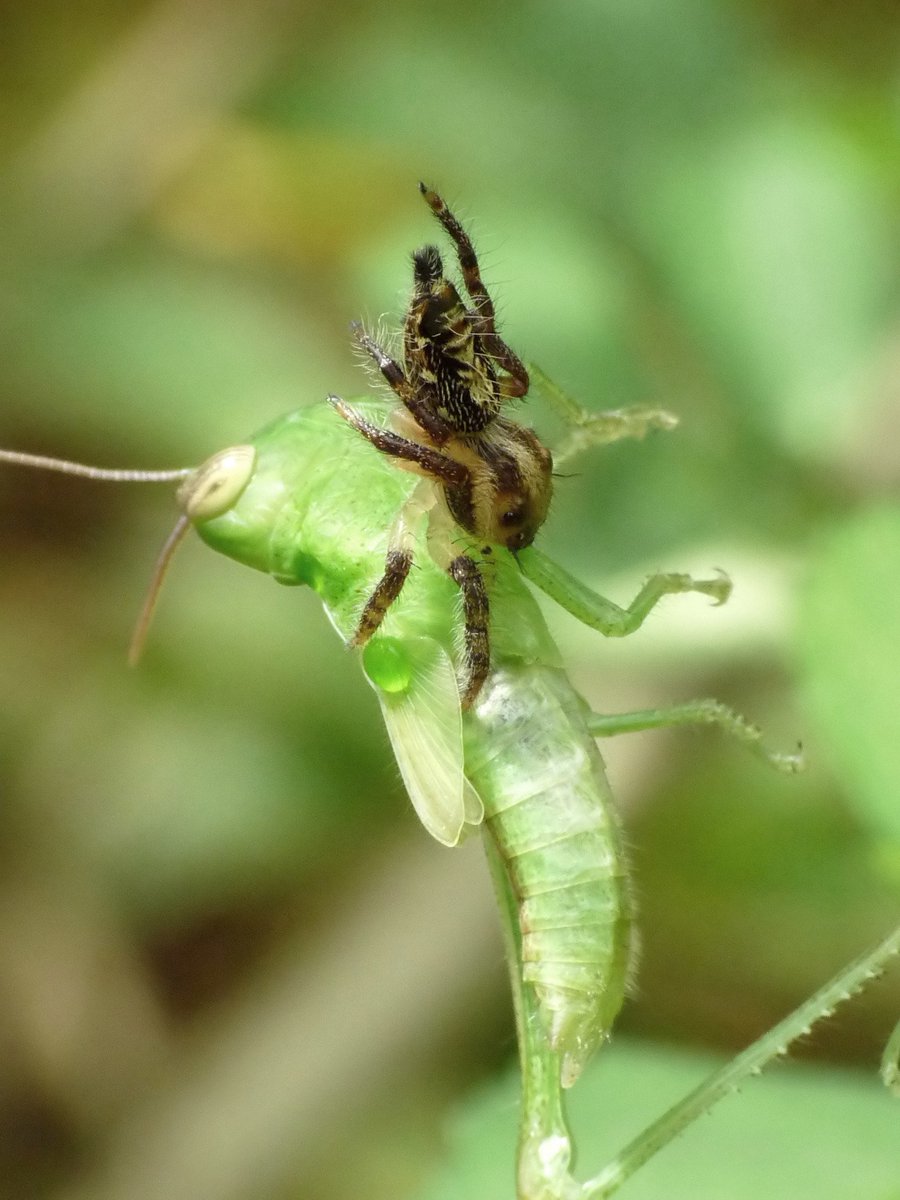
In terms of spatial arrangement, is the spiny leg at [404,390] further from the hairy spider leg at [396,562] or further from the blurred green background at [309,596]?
the blurred green background at [309,596]

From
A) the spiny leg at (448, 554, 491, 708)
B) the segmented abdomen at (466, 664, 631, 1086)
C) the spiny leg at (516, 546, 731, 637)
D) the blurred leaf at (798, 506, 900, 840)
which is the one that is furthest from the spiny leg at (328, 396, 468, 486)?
the blurred leaf at (798, 506, 900, 840)

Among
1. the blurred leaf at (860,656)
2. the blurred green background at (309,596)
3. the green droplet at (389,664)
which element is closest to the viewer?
the blurred leaf at (860,656)

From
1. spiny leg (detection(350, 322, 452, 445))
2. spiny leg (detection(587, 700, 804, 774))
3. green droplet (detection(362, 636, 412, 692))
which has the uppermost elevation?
spiny leg (detection(350, 322, 452, 445))

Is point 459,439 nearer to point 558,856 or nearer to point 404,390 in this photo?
point 404,390

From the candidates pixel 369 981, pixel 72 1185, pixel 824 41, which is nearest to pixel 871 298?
pixel 824 41

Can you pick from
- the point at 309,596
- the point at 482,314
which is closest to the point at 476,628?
the point at 482,314

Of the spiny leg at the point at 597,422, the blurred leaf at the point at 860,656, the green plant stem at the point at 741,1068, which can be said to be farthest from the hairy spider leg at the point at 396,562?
the green plant stem at the point at 741,1068

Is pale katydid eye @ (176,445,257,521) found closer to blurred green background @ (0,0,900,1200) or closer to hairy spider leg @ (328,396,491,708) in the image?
hairy spider leg @ (328,396,491,708)
